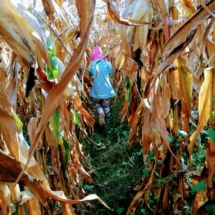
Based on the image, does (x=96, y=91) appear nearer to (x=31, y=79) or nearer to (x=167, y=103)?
(x=167, y=103)

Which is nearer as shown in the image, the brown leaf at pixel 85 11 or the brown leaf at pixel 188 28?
the brown leaf at pixel 85 11

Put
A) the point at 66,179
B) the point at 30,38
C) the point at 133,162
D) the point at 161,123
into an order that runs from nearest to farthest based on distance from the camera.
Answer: the point at 30,38, the point at 161,123, the point at 66,179, the point at 133,162

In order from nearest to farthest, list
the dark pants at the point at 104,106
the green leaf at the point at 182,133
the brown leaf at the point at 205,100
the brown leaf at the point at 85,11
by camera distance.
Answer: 1. the brown leaf at the point at 85,11
2. the brown leaf at the point at 205,100
3. the green leaf at the point at 182,133
4. the dark pants at the point at 104,106

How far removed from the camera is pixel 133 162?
1.71 m

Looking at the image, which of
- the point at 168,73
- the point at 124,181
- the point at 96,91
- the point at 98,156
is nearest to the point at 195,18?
the point at 168,73

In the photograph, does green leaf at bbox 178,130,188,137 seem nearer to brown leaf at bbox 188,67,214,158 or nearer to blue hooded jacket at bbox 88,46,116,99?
brown leaf at bbox 188,67,214,158

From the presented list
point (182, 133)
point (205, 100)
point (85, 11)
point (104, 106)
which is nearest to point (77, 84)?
point (182, 133)

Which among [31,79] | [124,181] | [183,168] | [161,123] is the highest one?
[31,79]

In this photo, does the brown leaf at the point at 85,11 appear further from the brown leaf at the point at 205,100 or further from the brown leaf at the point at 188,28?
the brown leaf at the point at 205,100

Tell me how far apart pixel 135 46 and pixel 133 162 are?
101 cm

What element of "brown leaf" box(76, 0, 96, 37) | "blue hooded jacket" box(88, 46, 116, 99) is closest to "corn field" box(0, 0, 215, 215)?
"brown leaf" box(76, 0, 96, 37)

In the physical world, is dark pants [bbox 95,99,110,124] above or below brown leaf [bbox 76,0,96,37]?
below

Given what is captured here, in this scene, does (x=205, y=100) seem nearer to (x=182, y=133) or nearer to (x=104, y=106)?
(x=182, y=133)

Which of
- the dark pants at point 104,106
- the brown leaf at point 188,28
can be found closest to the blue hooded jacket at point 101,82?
the dark pants at point 104,106
